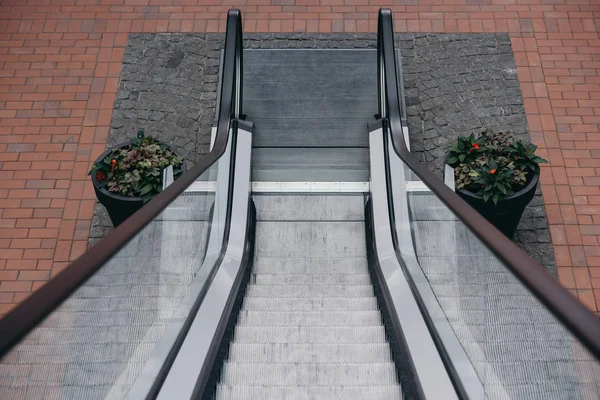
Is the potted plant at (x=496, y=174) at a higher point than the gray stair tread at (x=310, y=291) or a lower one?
higher

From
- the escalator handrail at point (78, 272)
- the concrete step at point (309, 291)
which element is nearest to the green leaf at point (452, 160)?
the concrete step at point (309, 291)

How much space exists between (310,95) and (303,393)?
3741 mm

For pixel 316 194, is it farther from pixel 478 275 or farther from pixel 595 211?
pixel 478 275

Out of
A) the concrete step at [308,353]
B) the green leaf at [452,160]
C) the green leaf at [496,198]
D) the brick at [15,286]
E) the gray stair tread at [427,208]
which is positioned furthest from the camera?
the brick at [15,286]

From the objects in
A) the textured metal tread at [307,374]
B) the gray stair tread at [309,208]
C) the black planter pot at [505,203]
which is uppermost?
the gray stair tread at [309,208]

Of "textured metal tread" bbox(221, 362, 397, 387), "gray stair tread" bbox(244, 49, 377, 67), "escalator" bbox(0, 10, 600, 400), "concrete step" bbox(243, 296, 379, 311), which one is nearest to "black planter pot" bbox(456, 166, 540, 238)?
"escalator" bbox(0, 10, 600, 400)

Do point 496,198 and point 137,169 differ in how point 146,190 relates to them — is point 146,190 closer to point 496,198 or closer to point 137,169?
point 137,169

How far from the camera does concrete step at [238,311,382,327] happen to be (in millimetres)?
4172

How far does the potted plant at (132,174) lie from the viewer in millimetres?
5078

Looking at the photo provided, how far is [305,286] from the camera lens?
470 centimetres

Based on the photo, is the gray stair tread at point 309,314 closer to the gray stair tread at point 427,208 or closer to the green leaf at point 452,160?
the gray stair tread at point 427,208

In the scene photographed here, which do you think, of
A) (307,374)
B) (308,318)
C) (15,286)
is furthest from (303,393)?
(15,286)

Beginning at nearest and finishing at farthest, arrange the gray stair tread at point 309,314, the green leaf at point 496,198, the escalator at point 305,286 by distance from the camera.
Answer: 1. the escalator at point 305,286
2. the gray stair tread at point 309,314
3. the green leaf at point 496,198

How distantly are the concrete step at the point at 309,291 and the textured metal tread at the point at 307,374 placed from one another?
96 cm
